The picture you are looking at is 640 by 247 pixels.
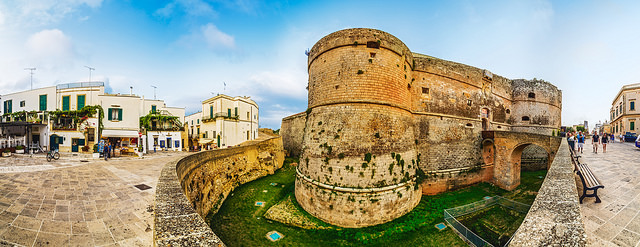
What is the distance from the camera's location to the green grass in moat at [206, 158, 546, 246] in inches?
307

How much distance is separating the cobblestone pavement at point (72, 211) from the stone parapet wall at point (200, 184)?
1053 millimetres

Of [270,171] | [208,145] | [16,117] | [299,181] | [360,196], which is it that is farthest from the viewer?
[208,145]

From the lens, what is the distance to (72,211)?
15.3ft

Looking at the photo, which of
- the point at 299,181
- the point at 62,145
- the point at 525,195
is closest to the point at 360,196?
the point at 299,181

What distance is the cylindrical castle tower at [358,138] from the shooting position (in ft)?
29.5

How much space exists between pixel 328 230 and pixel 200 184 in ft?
19.1

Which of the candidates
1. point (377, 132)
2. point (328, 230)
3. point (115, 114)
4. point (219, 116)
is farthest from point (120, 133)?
point (377, 132)

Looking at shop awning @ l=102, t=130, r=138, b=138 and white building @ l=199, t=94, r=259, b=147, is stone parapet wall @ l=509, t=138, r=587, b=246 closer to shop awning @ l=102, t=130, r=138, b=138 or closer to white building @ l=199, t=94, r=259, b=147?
white building @ l=199, t=94, r=259, b=147

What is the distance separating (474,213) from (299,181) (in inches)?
328

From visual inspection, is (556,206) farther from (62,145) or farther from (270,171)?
(62,145)

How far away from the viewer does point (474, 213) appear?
9.77 metres

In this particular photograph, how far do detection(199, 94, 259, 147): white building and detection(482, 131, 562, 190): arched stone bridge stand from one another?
76.8ft

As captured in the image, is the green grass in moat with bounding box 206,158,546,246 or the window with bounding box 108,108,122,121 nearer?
the green grass in moat with bounding box 206,158,546,246

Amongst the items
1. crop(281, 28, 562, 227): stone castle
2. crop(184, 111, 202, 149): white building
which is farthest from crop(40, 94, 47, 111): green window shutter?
crop(281, 28, 562, 227): stone castle
